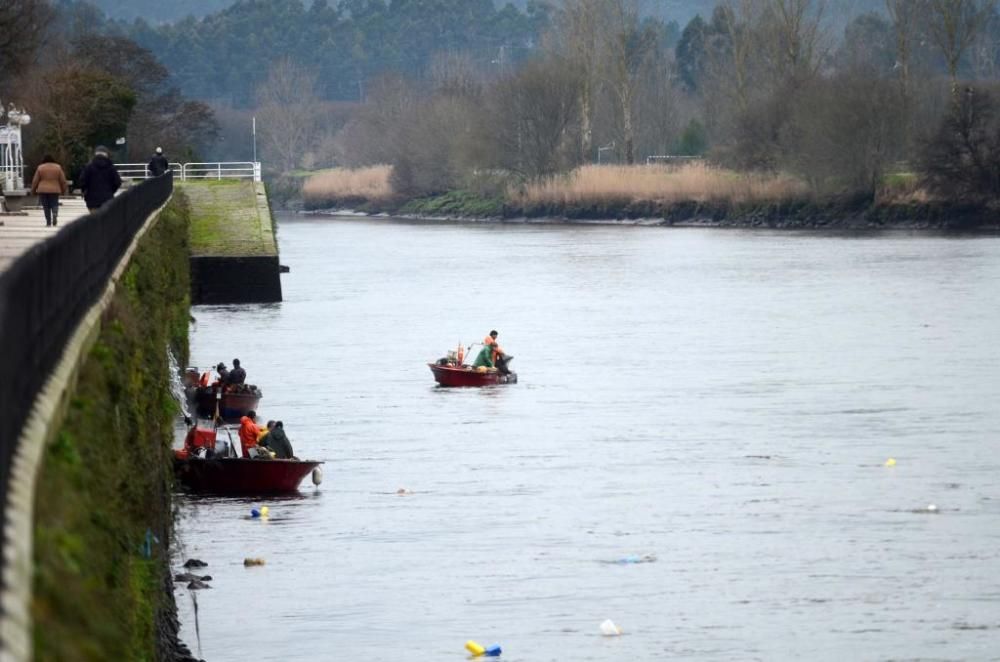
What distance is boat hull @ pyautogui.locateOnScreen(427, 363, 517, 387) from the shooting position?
48281mm

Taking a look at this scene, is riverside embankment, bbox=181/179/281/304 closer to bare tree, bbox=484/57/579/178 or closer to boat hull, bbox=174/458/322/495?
boat hull, bbox=174/458/322/495

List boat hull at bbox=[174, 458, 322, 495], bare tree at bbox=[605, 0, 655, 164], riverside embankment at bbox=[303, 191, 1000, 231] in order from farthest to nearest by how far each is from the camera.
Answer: bare tree at bbox=[605, 0, 655, 164] < riverside embankment at bbox=[303, 191, 1000, 231] < boat hull at bbox=[174, 458, 322, 495]

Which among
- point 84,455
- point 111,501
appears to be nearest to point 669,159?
point 111,501

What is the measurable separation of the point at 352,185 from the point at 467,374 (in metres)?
122

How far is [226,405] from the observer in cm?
4128

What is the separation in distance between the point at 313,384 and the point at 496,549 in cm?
2102

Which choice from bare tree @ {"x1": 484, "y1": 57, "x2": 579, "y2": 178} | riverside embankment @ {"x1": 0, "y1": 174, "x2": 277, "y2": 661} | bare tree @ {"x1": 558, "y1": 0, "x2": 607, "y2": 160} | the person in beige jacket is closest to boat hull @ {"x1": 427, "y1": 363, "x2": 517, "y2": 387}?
the person in beige jacket

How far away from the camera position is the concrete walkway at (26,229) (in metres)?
27.5

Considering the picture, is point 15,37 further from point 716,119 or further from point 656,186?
point 716,119

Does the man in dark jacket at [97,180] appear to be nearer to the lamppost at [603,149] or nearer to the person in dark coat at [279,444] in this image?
the person in dark coat at [279,444]

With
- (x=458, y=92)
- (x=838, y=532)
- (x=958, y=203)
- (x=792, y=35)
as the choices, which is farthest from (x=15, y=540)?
(x=458, y=92)

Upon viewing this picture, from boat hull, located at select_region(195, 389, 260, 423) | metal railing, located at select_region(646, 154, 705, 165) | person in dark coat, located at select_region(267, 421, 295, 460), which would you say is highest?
metal railing, located at select_region(646, 154, 705, 165)

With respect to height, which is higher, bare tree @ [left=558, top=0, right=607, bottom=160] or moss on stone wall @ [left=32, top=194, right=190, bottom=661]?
bare tree @ [left=558, top=0, right=607, bottom=160]

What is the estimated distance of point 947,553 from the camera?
2745 cm
